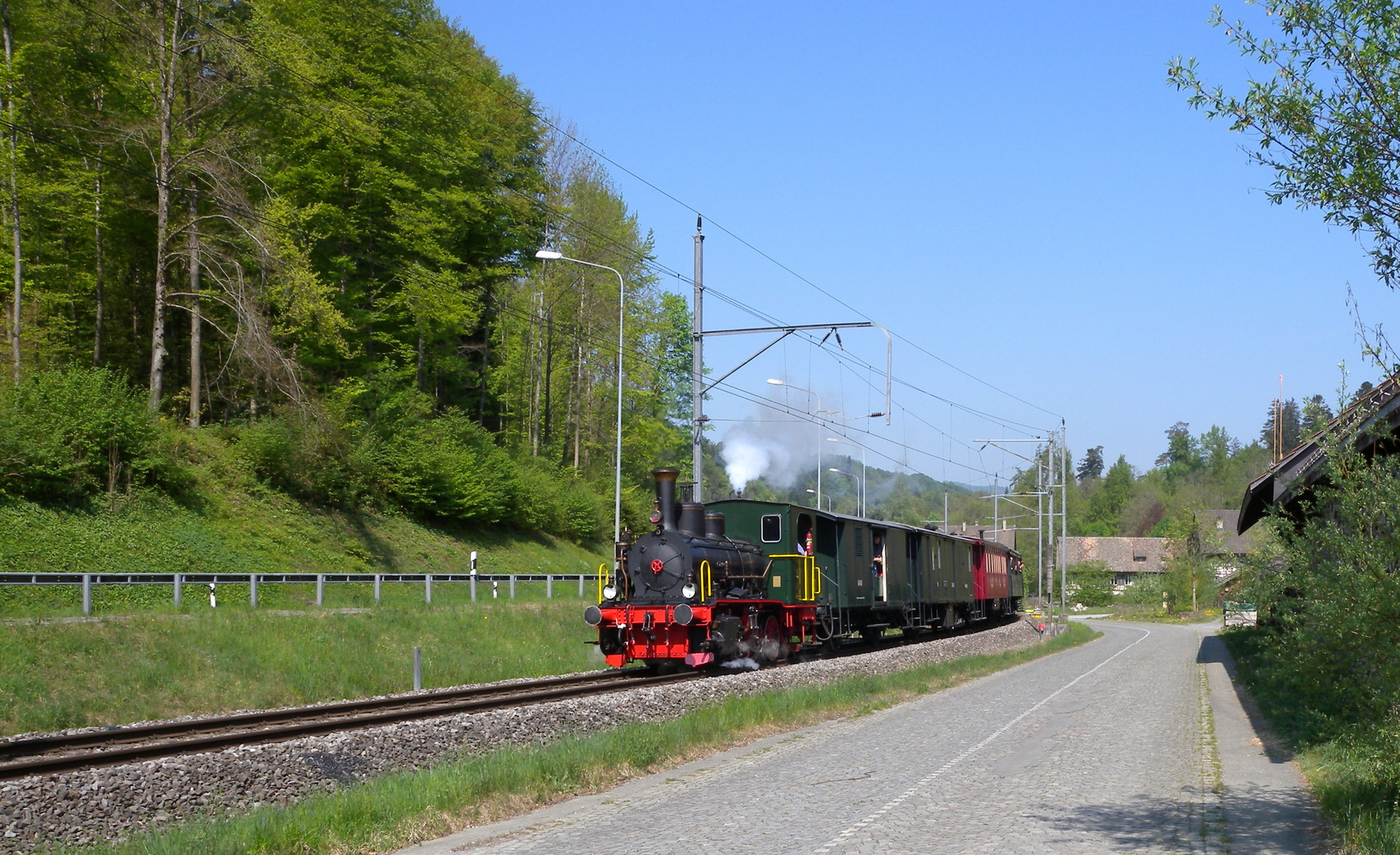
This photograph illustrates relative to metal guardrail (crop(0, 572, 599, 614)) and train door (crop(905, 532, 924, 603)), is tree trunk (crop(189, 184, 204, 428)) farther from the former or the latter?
train door (crop(905, 532, 924, 603))

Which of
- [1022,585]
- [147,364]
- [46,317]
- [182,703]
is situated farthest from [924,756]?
[1022,585]

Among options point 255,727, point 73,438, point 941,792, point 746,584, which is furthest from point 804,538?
point 73,438

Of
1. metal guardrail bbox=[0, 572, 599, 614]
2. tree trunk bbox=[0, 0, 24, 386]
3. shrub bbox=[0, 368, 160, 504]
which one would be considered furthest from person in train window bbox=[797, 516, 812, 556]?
tree trunk bbox=[0, 0, 24, 386]

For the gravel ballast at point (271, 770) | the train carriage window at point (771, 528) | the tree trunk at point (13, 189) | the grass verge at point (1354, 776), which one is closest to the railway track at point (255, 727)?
the gravel ballast at point (271, 770)

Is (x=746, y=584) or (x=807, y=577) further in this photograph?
(x=807, y=577)

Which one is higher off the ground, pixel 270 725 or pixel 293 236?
pixel 293 236

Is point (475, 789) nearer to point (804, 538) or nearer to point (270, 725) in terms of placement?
point (270, 725)

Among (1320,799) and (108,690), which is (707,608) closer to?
(108,690)

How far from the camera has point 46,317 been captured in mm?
28328

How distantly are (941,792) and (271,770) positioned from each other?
567 centimetres

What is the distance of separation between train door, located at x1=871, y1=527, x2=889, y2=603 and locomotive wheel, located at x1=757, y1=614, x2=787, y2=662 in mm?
4848

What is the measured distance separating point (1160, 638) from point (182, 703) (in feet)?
108

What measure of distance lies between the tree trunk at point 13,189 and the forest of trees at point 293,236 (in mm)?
81

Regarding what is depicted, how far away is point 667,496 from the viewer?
19047mm
